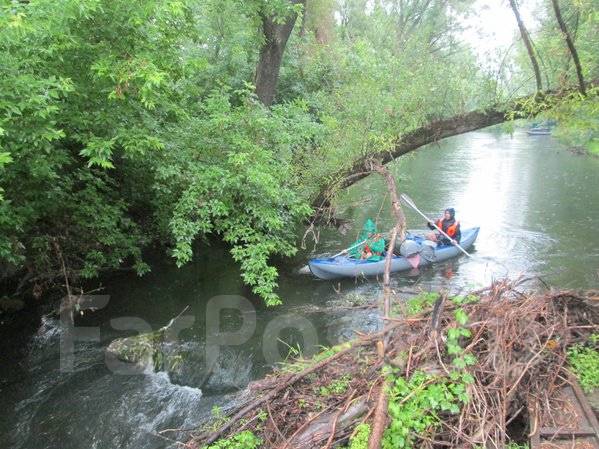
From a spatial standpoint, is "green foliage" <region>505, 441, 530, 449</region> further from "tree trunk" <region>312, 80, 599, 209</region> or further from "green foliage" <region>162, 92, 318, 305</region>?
"tree trunk" <region>312, 80, 599, 209</region>

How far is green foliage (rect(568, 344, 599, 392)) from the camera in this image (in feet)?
13.1

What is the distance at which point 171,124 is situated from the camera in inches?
298

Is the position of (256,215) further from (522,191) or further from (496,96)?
(522,191)

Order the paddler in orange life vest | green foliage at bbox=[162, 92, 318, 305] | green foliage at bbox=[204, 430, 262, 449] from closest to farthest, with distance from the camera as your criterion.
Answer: green foliage at bbox=[204, 430, 262, 449] < green foliage at bbox=[162, 92, 318, 305] < the paddler in orange life vest

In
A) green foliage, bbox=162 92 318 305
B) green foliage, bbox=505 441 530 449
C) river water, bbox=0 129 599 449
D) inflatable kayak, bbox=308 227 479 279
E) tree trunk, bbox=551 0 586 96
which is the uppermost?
tree trunk, bbox=551 0 586 96

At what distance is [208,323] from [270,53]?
598 centimetres

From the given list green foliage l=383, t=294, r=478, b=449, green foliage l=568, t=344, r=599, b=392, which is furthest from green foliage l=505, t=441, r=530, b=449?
green foliage l=568, t=344, r=599, b=392

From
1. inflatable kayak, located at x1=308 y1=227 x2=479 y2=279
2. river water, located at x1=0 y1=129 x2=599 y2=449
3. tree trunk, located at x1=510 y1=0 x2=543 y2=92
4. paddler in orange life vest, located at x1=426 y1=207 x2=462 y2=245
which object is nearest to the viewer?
river water, located at x1=0 y1=129 x2=599 y2=449

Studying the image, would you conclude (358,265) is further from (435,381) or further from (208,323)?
(435,381)

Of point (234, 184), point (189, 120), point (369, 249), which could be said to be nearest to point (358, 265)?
point (369, 249)

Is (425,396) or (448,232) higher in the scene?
(425,396)
